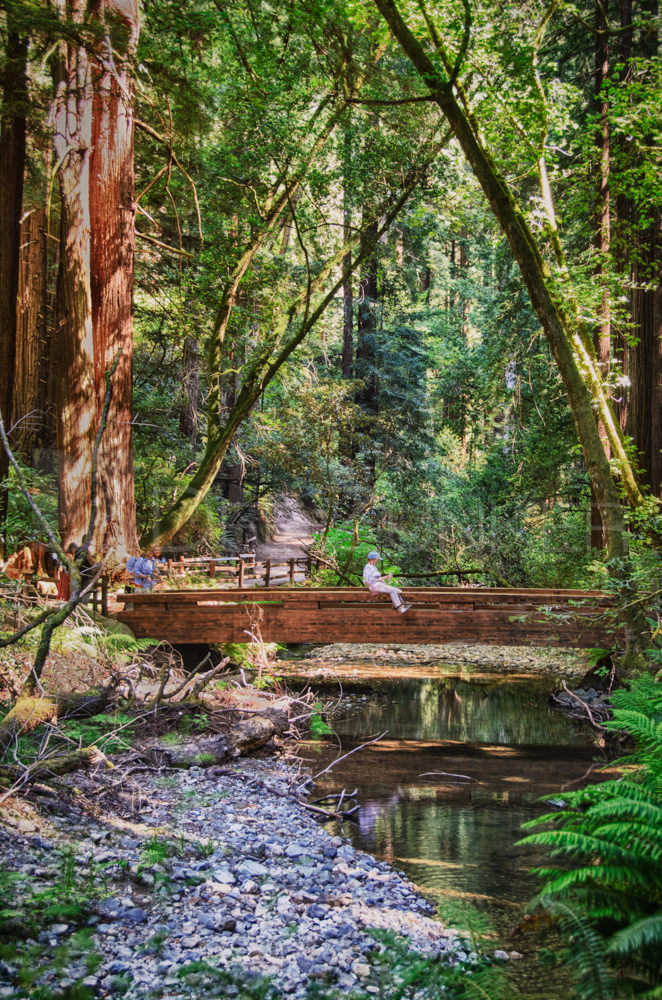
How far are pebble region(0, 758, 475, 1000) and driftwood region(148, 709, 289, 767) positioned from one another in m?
0.70

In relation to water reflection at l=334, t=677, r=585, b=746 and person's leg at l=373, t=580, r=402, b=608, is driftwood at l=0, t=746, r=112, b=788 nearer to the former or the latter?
water reflection at l=334, t=677, r=585, b=746

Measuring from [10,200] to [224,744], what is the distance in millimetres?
8788

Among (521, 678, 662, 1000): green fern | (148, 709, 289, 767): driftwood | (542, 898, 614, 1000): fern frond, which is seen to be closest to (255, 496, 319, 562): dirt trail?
(148, 709, 289, 767): driftwood

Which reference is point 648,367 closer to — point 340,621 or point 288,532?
point 340,621

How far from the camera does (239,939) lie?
4.16m

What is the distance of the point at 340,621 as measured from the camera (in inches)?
435

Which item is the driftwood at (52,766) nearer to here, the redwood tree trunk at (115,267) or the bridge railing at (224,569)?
the redwood tree trunk at (115,267)

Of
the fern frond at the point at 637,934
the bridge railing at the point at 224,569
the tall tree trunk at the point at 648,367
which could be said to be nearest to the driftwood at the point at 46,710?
the fern frond at the point at 637,934

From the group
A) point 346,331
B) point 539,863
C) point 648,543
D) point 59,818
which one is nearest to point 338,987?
point 59,818

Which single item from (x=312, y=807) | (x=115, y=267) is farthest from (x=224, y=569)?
(x=312, y=807)

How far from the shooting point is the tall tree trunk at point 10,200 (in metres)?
10.9

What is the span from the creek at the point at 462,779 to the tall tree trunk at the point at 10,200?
6.31m

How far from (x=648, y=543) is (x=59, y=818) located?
27.0ft

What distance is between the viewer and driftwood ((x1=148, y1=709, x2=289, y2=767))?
7.21 metres
